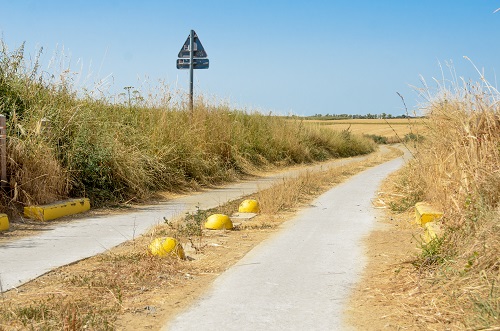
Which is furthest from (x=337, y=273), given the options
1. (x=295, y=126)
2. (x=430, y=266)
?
(x=295, y=126)

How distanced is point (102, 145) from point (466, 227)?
8.29 m

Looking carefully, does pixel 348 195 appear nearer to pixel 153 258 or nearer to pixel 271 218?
pixel 271 218

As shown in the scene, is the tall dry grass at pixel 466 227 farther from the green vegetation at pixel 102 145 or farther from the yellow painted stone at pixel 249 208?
the green vegetation at pixel 102 145

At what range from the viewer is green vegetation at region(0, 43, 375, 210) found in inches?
421

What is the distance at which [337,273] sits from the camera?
6434 mm

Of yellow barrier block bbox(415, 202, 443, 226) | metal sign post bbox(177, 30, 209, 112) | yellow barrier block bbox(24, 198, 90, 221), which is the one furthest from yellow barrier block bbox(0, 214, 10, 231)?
metal sign post bbox(177, 30, 209, 112)

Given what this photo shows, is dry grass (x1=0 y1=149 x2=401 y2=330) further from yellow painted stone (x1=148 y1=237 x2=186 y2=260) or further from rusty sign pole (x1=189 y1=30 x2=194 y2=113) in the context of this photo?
rusty sign pole (x1=189 y1=30 x2=194 y2=113)

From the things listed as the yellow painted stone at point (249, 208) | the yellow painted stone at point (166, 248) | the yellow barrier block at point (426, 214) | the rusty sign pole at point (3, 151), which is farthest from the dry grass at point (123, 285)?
the rusty sign pole at point (3, 151)

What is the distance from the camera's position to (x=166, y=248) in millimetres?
7094

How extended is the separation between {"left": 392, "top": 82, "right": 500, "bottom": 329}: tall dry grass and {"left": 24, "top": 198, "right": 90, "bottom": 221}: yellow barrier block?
5901mm

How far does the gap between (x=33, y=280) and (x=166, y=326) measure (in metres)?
2.02

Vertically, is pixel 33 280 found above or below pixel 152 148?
below

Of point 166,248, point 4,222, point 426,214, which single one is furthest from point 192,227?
point 426,214

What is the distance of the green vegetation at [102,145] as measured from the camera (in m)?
10.7
